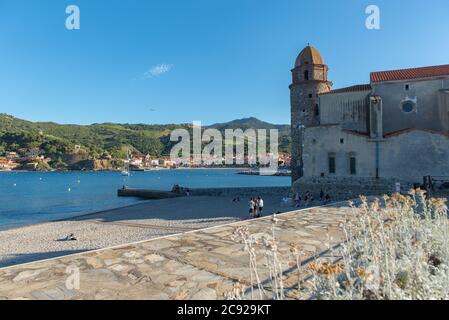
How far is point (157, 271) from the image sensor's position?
522 centimetres

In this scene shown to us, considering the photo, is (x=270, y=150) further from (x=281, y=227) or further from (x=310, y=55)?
(x=281, y=227)

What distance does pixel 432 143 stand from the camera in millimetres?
21172

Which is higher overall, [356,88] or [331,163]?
[356,88]

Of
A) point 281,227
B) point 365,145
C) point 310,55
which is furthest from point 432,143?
point 281,227

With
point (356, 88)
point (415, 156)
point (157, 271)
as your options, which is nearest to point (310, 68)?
point (356, 88)

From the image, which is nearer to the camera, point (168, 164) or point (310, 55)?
point (310, 55)

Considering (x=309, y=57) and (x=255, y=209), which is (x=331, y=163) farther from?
(x=309, y=57)

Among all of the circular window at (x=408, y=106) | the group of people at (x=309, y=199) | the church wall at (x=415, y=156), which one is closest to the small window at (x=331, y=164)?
the group of people at (x=309, y=199)

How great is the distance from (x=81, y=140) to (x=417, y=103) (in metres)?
181

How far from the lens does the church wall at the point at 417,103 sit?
23953 millimetres

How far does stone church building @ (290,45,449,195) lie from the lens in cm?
2156

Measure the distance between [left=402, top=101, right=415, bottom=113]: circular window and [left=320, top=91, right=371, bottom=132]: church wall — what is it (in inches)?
110

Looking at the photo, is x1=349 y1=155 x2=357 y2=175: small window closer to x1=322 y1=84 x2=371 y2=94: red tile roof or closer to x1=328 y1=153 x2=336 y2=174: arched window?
x1=328 y1=153 x2=336 y2=174: arched window
